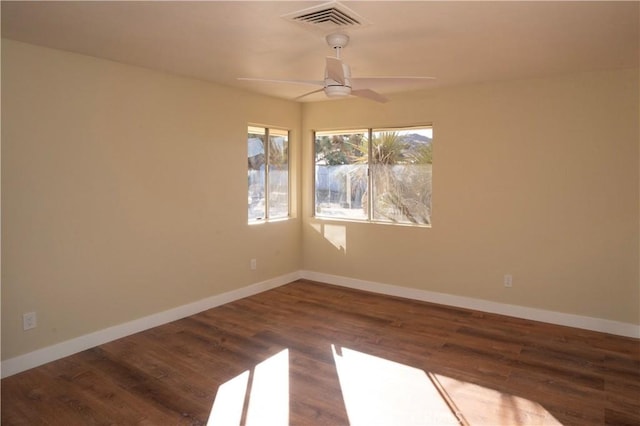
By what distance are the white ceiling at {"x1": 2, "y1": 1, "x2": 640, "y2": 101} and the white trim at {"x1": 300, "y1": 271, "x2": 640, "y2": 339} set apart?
2320mm

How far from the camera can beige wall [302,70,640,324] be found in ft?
12.5

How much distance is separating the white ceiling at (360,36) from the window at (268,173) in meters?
1.30

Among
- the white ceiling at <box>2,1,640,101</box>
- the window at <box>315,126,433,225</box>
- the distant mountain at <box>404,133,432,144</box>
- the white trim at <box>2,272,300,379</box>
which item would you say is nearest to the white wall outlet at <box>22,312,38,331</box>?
the white trim at <box>2,272,300,379</box>

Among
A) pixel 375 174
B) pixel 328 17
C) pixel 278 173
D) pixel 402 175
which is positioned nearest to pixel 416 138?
pixel 402 175

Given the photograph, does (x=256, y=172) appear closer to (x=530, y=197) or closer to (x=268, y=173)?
(x=268, y=173)

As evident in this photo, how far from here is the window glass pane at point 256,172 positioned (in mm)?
5055

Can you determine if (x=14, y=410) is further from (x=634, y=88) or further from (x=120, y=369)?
(x=634, y=88)

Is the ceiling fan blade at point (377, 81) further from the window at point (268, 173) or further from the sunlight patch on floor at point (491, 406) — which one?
the window at point (268, 173)

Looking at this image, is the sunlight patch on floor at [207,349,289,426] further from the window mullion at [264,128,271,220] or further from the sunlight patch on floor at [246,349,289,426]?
the window mullion at [264,128,271,220]

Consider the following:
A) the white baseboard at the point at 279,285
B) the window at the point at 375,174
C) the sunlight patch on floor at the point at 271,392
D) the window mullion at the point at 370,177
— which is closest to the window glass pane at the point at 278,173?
the window at the point at 375,174

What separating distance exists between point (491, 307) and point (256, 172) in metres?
3.09

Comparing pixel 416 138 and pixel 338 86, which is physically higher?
pixel 338 86

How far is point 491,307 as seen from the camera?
4438 mm

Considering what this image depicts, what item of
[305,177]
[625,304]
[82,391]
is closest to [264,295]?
[305,177]
